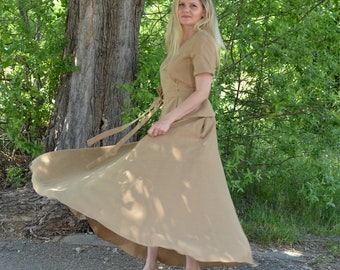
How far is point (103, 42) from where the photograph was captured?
546 cm

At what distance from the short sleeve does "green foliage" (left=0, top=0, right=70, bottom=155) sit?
1942 mm

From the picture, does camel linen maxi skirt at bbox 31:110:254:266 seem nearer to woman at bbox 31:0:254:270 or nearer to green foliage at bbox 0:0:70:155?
woman at bbox 31:0:254:270

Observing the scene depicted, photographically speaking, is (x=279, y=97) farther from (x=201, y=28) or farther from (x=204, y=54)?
(x=204, y=54)

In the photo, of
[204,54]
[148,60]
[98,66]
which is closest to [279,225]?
[148,60]

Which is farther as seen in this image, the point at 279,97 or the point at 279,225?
the point at 279,225

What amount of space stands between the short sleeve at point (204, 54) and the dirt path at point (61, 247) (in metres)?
1.78

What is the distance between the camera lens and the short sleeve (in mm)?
3719

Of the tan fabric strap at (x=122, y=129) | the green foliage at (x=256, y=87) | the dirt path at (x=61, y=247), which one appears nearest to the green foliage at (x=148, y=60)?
the green foliage at (x=256, y=87)

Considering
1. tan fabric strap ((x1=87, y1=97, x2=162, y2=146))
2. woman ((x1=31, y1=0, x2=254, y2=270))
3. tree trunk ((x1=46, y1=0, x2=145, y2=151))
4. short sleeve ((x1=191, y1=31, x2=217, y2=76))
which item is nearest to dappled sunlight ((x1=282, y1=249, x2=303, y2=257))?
woman ((x1=31, y1=0, x2=254, y2=270))

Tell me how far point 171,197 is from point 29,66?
7.94 ft

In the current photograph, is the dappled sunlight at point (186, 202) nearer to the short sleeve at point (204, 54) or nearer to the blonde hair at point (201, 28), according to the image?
the short sleeve at point (204, 54)

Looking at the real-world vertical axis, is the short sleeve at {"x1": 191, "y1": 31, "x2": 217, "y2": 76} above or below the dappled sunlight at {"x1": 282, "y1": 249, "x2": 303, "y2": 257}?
above

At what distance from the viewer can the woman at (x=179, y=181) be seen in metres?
3.61

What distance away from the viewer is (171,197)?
370 cm
